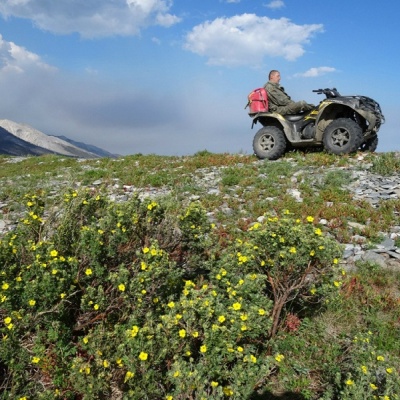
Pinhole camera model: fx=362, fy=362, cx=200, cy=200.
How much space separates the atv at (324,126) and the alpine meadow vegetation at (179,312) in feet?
23.6

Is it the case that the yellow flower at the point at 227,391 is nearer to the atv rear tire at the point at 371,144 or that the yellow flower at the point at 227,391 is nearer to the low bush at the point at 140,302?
the low bush at the point at 140,302

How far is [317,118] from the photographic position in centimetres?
1259

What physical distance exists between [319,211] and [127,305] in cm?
565

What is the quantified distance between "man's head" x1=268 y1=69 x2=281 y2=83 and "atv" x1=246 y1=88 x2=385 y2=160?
0.73m

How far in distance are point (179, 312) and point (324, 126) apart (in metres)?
10.8

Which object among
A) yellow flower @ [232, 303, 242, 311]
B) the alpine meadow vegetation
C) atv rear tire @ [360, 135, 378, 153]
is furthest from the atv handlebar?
yellow flower @ [232, 303, 242, 311]

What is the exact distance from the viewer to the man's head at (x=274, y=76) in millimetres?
13902

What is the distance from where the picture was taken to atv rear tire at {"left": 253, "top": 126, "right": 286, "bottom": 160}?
13.6 meters

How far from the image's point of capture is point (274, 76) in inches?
548

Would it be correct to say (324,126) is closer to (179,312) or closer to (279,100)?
(279,100)

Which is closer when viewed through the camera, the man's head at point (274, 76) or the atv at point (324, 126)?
the atv at point (324, 126)

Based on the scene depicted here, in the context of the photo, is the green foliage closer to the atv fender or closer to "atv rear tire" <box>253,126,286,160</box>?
the atv fender

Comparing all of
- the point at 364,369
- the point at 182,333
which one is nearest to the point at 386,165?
the point at 364,369

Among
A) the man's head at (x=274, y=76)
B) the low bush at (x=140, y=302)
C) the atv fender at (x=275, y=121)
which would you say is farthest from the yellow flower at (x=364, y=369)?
the man's head at (x=274, y=76)
